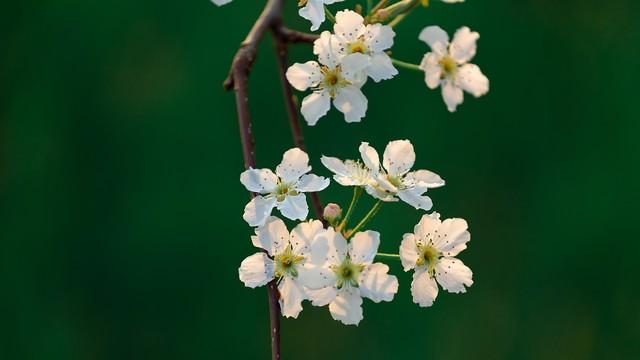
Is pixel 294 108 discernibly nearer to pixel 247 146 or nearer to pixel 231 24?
pixel 247 146

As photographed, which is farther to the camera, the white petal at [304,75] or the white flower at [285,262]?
the white petal at [304,75]

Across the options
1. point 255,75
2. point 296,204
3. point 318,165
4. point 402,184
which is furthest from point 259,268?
point 255,75

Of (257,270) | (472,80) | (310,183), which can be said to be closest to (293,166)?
(310,183)

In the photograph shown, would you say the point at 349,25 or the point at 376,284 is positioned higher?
the point at 349,25

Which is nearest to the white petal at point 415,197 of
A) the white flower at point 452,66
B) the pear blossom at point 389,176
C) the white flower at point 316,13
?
the pear blossom at point 389,176

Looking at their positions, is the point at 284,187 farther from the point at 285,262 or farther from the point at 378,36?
the point at 378,36

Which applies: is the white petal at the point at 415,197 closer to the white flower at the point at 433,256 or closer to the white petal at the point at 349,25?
the white flower at the point at 433,256

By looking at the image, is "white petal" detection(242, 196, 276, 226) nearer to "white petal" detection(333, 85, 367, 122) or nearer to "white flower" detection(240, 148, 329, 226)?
"white flower" detection(240, 148, 329, 226)
